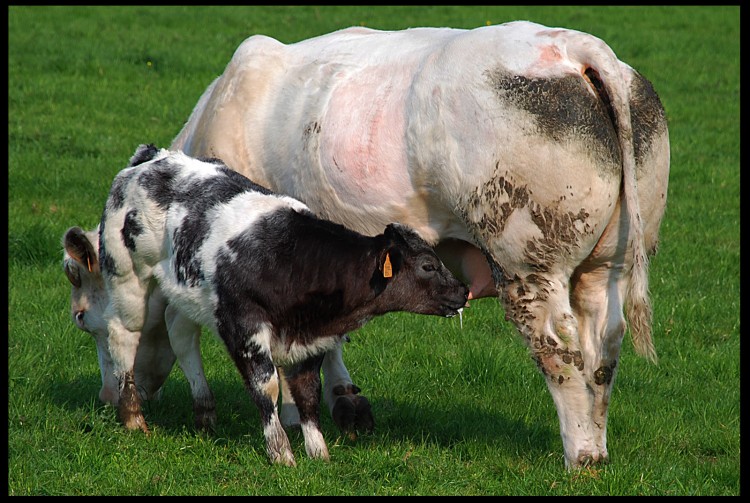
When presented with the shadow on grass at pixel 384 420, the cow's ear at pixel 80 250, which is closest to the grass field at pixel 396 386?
the shadow on grass at pixel 384 420

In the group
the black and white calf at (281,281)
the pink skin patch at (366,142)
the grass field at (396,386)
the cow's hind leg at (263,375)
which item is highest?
the pink skin patch at (366,142)

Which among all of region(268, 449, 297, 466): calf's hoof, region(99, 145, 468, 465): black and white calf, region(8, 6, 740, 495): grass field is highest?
region(99, 145, 468, 465): black and white calf

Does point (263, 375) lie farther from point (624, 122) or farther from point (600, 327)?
point (624, 122)

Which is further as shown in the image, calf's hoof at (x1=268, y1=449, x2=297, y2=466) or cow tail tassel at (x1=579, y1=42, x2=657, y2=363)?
calf's hoof at (x1=268, y1=449, x2=297, y2=466)

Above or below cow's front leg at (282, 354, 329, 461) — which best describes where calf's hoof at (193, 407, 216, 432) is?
below

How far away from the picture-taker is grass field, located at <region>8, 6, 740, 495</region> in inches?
245

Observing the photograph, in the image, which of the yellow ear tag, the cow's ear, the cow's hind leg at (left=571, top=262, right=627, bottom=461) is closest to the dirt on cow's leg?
the cow's ear

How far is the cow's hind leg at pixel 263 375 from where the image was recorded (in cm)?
620

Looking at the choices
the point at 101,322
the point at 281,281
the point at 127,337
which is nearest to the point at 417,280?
the point at 281,281

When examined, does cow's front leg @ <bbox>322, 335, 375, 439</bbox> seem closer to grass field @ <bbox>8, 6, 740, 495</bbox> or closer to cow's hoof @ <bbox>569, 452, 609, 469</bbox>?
grass field @ <bbox>8, 6, 740, 495</bbox>

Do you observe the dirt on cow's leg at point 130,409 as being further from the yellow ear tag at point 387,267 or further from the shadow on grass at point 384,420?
the yellow ear tag at point 387,267

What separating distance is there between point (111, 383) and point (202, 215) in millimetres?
1638

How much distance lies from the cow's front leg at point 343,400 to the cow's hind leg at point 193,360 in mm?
820

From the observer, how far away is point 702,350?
29.1ft
